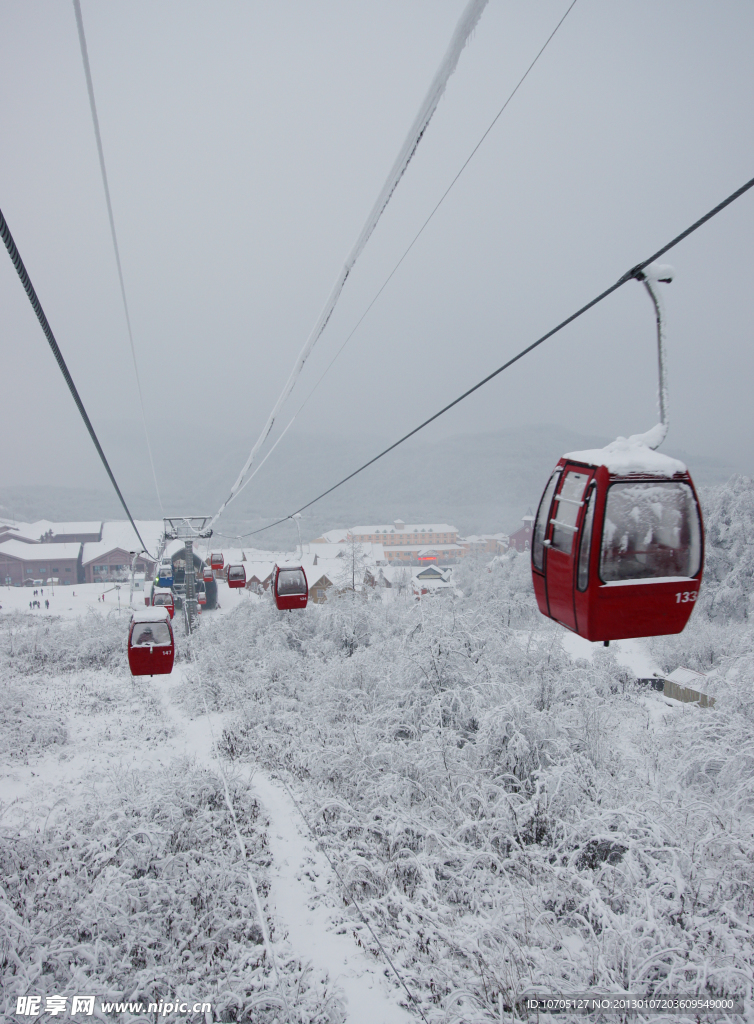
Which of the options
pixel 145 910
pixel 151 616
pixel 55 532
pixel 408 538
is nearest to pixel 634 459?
pixel 151 616

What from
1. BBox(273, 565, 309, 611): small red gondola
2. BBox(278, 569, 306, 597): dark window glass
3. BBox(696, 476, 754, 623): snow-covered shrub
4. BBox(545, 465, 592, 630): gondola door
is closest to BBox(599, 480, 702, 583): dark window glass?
BBox(545, 465, 592, 630): gondola door

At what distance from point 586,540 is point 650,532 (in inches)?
18.0

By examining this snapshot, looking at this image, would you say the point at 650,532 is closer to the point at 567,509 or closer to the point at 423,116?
the point at 567,509

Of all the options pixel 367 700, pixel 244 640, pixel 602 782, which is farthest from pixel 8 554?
pixel 602 782

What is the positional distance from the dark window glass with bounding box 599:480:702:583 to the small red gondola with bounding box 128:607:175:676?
8090 millimetres

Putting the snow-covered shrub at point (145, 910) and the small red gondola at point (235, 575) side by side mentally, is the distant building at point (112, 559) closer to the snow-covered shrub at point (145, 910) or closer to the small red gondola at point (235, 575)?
the small red gondola at point (235, 575)

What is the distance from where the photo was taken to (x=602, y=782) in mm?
9281

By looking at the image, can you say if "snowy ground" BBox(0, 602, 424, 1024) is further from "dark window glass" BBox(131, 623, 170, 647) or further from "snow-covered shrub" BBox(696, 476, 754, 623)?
"snow-covered shrub" BBox(696, 476, 754, 623)

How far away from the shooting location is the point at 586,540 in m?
2.97

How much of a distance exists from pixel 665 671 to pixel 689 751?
19.1 meters

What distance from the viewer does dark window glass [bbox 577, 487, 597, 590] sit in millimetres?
2932

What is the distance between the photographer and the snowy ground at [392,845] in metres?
5.79

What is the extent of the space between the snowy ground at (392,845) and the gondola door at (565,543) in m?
4.94

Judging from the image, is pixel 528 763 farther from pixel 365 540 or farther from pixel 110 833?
pixel 365 540
